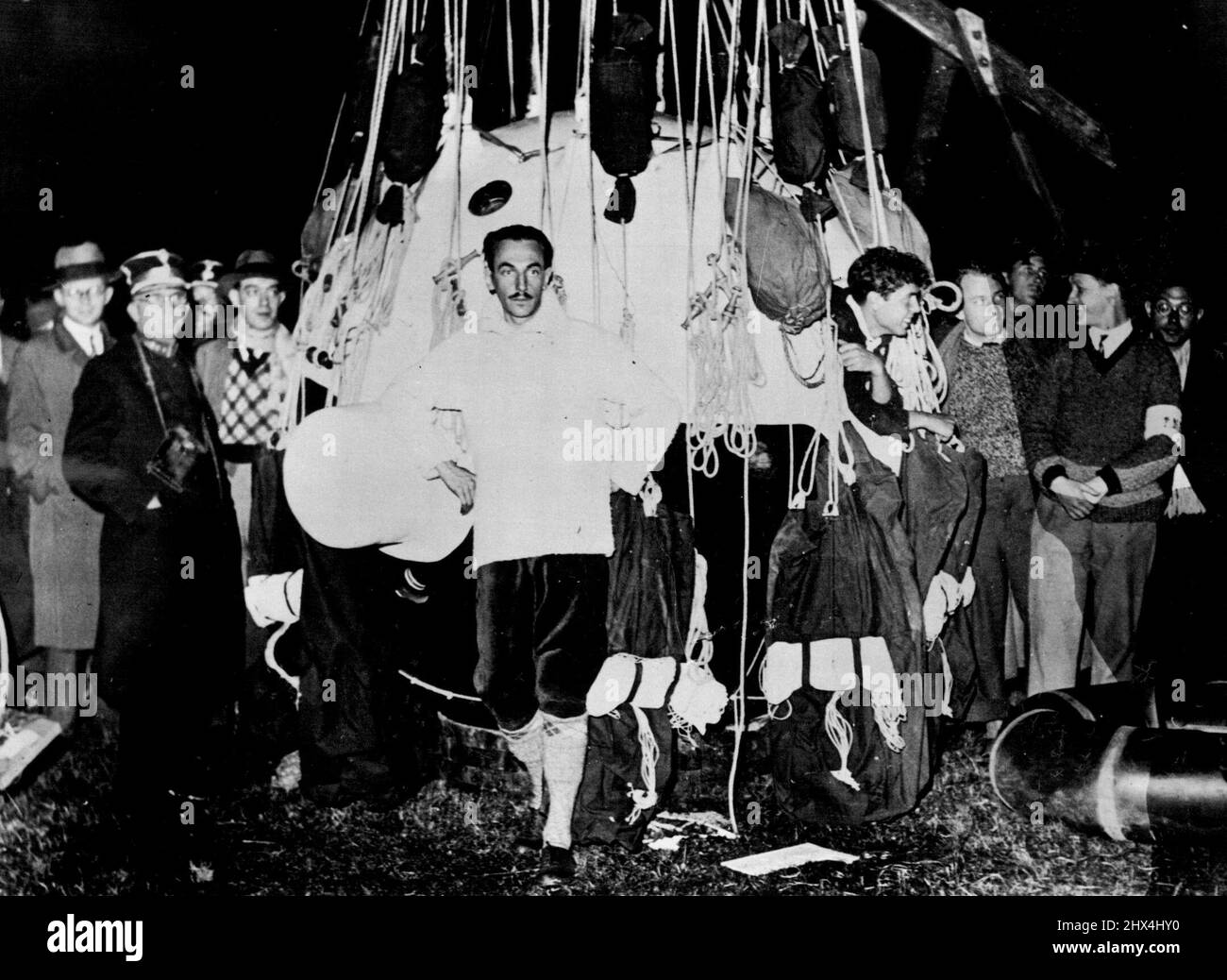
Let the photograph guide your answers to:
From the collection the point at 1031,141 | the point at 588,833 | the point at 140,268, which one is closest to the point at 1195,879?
the point at 588,833

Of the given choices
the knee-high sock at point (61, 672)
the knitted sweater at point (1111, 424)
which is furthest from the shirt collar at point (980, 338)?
the knee-high sock at point (61, 672)

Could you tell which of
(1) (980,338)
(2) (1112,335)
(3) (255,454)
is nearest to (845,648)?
(1) (980,338)

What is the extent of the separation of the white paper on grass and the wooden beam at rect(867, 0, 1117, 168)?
212 cm

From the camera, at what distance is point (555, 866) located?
3.62m

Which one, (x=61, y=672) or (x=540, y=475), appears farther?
(x=61, y=672)

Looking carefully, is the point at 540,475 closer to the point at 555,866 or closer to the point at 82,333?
the point at 555,866

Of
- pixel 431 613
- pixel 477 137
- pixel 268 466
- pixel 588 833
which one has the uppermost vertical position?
pixel 477 137

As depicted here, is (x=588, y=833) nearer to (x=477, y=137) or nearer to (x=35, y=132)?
(x=477, y=137)

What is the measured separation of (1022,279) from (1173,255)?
441 millimetres

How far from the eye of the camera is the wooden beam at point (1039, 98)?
376 centimetres

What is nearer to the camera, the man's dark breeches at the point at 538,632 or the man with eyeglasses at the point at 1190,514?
the man's dark breeches at the point at 538,632

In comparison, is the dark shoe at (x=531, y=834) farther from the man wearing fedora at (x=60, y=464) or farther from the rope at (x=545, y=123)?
the rope at (x=545, y=123)

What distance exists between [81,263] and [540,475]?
143 centimetres

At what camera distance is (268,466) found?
366 cm
